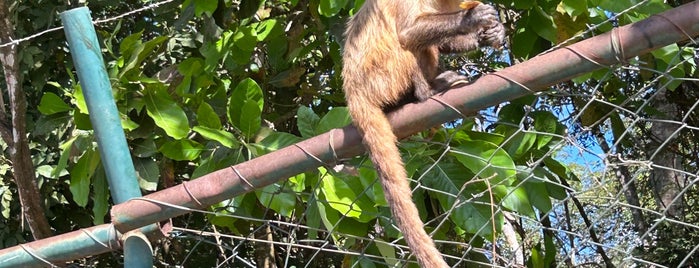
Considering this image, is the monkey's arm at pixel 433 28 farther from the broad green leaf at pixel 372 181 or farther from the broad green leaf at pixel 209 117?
the broad green leaf at pixel 209 117

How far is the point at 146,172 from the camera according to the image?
4621 millimetres

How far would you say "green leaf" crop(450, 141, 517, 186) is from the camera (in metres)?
3.17

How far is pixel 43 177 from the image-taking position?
566cm

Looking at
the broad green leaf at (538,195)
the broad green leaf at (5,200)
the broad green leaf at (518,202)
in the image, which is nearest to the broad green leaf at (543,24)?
the broad green leaf at (538,195)

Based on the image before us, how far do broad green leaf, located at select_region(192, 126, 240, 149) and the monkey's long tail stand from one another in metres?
0.89

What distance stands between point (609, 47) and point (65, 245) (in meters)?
1.67

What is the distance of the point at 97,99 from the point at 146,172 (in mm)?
1838

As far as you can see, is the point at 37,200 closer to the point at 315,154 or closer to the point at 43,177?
the point at 43,177

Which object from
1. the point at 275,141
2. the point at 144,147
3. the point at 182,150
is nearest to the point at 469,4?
the point at 275,141

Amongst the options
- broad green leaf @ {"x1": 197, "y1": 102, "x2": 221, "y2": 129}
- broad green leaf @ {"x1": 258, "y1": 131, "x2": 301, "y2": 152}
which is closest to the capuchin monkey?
broad green leaf @ {"x1": 258, "y1": 131, "x2": 301, "y2": 152}

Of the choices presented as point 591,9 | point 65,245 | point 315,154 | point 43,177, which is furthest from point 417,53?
point 43,177

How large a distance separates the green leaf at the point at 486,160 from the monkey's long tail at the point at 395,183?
32 cm

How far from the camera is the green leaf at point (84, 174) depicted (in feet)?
13.6

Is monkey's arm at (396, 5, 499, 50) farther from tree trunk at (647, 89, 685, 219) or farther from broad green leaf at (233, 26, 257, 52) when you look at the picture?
tree trunk at (647, 89, 685, 219)
